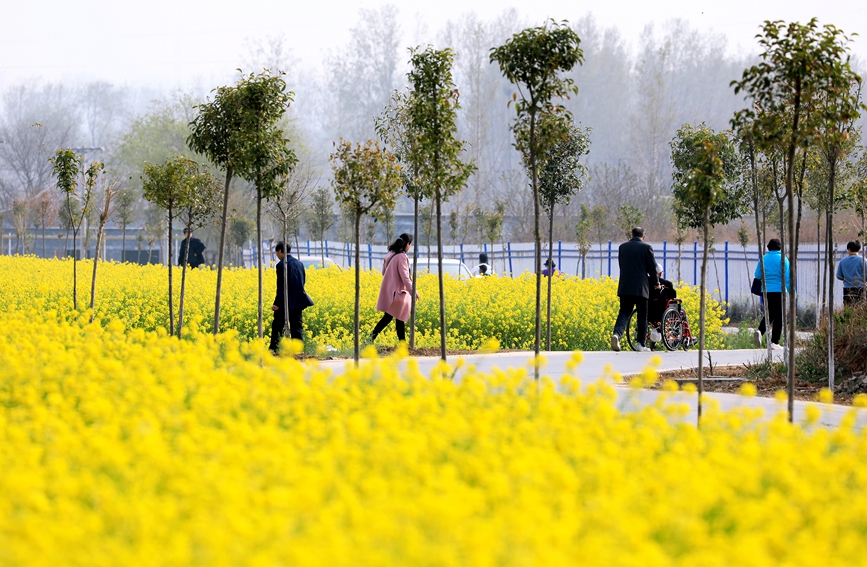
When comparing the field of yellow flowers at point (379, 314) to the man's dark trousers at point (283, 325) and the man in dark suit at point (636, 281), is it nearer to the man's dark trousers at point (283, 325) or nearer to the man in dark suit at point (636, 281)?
the man's dark trousers at point (283, 325)

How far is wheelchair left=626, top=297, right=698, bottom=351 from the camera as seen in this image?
51.0 ft

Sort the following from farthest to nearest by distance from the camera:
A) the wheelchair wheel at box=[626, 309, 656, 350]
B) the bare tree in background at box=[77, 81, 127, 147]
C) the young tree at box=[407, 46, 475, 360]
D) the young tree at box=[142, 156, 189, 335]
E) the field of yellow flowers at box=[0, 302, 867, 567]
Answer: the bare tree in background at box=[77, 81, 127, 147], the wheelchair wheel at box=[626, 309, 656, 350], the young tree at box=[142, 156, 189, 335], the young tree at box=[407, 46, 475, 360], the field of yellow flowers at box=[0, 302, 867, 567]

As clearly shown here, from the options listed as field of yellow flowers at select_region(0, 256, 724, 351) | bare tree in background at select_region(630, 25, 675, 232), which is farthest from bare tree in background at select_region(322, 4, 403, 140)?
field of yellow flowers at select_region(0, 256, 724, 351)

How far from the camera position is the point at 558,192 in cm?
1716

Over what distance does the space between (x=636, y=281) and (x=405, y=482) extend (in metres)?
11.0

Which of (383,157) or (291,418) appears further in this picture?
(383,157)

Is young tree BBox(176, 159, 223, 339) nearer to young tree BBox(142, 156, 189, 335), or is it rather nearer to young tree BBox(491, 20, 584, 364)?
young tree BBox(142, 156, 189, 335)

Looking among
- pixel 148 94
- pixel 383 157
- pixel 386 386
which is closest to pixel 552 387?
pixel 386 386

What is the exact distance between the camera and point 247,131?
40.5ft

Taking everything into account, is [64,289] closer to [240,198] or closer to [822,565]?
[822,565]

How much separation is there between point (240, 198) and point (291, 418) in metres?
44.4

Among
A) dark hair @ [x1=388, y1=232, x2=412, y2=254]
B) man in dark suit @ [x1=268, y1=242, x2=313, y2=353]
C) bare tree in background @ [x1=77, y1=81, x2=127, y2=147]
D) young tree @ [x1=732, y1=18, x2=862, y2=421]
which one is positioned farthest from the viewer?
bare tree in background @ [x1=77, y1=81, x2=127, y2=147]

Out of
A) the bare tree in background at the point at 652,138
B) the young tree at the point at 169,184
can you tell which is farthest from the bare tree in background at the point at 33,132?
the young tree at the point at 169,184

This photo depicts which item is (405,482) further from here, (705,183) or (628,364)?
(628,364)
